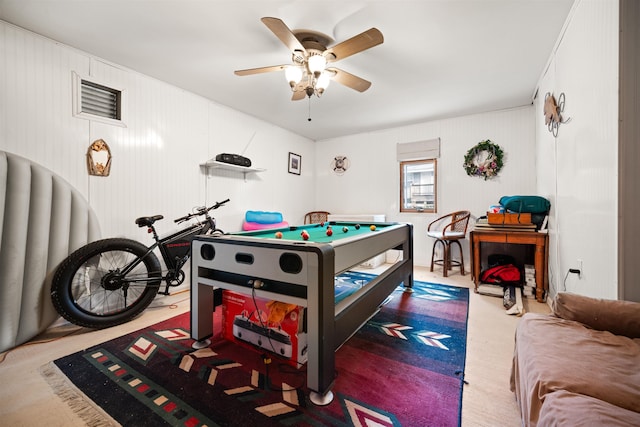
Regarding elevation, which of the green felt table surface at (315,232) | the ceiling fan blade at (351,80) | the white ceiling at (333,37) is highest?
the white ceiling at (333,37)

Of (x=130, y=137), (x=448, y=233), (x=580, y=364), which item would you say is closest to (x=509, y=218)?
(x=448, y=233)

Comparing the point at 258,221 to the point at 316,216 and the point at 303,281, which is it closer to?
the point at 316,216

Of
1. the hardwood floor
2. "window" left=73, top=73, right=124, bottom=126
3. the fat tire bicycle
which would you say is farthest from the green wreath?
"window" left=73, top=73, right=124, bottom=126

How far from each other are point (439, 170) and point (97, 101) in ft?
15.7

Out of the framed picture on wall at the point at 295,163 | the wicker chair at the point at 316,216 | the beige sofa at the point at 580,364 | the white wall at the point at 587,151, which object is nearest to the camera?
the beige sofa at the point at 580,364

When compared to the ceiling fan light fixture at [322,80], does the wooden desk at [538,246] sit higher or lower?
lower

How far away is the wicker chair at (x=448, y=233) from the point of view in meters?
3.84

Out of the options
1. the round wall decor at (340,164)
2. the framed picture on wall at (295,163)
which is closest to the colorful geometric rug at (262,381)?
the framed picture on wall at (295,163)

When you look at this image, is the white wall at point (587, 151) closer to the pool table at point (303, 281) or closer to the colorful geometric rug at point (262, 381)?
the colorful geometric rug at point (262, 381)

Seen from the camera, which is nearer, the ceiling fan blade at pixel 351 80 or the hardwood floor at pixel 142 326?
the hardwood floor at pixel 142 326

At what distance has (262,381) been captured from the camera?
4.97ft

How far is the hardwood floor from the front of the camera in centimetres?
128

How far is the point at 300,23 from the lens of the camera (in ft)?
6.89

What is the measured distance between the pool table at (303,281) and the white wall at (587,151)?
1.42 meters
